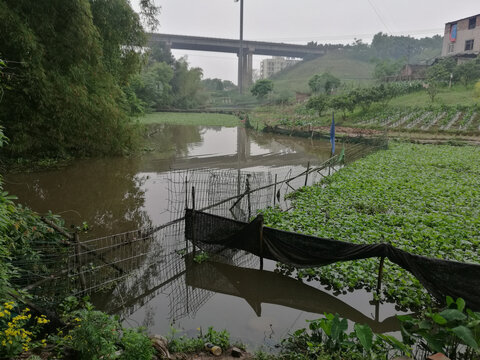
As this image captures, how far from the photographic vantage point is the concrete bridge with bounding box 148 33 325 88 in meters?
80.0

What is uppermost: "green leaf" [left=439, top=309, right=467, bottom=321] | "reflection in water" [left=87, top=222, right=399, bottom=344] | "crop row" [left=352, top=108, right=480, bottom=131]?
"crop row" [left=352, top=108, right=480, bottom=131]

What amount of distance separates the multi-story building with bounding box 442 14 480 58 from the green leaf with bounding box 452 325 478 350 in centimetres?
5173

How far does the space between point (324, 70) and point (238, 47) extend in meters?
22.8

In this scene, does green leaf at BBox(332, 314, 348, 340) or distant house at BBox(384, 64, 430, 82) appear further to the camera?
distant house at BBox(384, 64, 430, 82)

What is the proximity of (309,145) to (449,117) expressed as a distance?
47.9 feet

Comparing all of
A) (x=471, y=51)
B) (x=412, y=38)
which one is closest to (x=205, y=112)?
(x=471, y=51)

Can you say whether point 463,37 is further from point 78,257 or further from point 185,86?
point 78,257

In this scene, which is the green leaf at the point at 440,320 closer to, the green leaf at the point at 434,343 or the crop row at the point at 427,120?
the green leaf at the point at 434,343

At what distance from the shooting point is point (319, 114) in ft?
125

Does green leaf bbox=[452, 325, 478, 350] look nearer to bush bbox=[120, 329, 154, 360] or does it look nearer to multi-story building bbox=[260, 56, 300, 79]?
bush bbox=[120, 329, 154, 360]

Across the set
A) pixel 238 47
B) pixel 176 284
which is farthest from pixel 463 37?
pixel 176 284

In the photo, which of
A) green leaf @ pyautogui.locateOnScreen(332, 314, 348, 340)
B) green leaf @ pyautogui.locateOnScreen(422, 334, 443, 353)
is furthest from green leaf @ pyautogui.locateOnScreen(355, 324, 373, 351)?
green leaf @ pyautogui.locateOnScreen(422, 334, 443, 353)

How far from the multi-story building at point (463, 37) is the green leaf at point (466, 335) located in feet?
170

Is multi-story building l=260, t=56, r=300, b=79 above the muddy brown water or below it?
above
